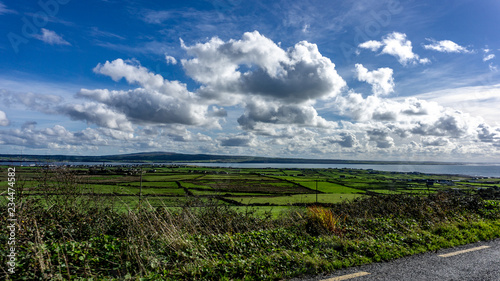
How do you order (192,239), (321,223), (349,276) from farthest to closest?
(321,223), (192,239), (349,276)

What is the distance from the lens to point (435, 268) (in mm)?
6469

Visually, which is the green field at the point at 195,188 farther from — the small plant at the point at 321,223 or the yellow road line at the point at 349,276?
the yellow road line at the point at 349,276

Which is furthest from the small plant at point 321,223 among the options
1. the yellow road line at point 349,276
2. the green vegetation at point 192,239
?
the yellow road line at point 349,276

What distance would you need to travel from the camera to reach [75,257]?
228 inches

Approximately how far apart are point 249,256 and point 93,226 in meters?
4.76

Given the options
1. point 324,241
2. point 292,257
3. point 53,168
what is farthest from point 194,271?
point 53,168

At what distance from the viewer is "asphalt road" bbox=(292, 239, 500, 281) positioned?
5902 mm

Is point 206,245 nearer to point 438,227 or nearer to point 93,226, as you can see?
point 93,226

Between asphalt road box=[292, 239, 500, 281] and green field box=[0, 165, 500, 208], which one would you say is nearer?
asphalt road box=[292, 239, 500, 281]

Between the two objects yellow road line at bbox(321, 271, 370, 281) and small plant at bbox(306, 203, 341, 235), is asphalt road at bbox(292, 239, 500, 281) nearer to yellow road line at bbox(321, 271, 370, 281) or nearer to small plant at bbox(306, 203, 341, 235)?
yellow road line at bbox(321, 271, 370, 281)

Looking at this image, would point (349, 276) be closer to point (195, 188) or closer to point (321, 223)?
point (321, 223)

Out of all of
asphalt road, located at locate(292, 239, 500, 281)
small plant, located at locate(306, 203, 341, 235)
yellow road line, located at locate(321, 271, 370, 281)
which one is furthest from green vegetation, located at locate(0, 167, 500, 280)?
yellow road line, located at locate(321, 271, 370, 281)

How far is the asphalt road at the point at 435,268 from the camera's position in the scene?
5.90 m

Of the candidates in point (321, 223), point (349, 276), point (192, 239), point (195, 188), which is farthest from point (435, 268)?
point (195, 188)
